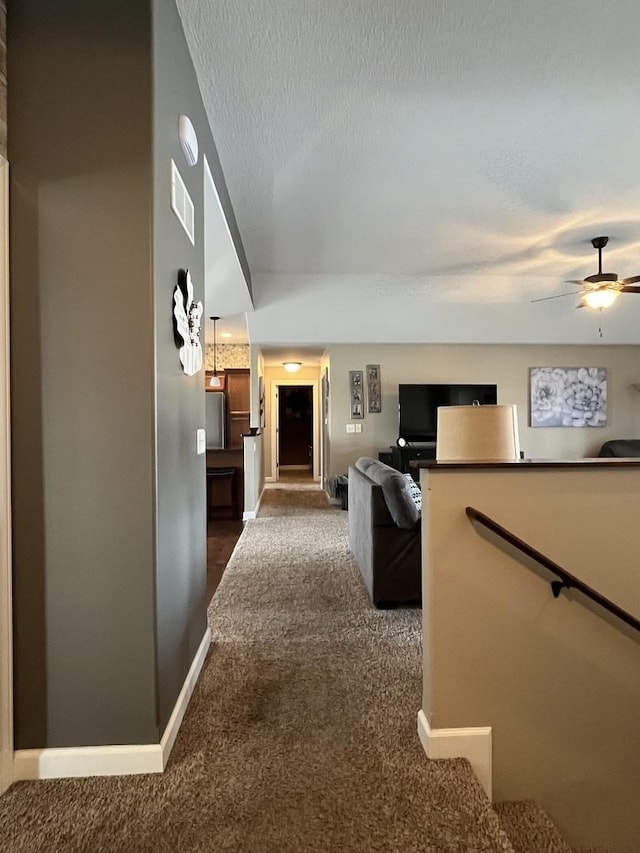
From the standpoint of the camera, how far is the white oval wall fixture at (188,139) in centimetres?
195

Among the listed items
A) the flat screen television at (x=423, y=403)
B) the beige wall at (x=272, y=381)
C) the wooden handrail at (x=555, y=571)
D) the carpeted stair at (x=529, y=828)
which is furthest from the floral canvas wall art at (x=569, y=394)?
the carpeted stair at (x=529, y=828)

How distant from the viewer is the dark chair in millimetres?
6328

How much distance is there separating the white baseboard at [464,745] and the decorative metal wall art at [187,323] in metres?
1.68

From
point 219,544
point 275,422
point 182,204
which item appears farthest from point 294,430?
point 182,204

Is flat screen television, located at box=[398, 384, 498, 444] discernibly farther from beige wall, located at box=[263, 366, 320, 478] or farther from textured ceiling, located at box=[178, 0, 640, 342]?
beige wall, located at box=[263, 366, 320, 478]

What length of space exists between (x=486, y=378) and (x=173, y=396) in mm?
6066

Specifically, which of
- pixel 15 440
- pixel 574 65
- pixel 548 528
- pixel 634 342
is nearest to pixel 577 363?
pixel 634 342

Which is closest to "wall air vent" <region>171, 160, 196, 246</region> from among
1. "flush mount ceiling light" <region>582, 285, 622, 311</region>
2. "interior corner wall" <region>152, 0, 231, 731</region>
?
"interior corner wall" <region>152, 0, 231, 731</region>

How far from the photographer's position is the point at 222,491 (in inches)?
249

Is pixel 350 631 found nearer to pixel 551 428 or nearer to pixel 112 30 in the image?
pixel 112 30

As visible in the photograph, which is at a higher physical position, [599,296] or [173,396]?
[599,296]

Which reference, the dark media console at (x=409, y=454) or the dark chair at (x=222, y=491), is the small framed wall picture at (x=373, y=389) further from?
the dark chair at (x=222, y=491)

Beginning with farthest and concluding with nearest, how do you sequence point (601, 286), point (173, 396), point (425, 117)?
point (601, 286) → point (425, 117) → point (173, 396)

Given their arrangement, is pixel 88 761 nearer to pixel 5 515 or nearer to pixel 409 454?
pixel 5 515
